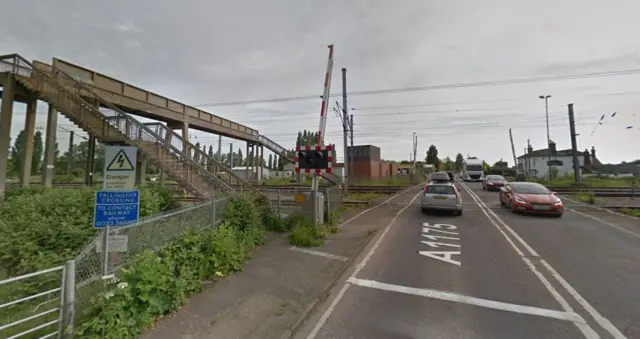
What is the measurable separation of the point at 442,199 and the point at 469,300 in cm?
857

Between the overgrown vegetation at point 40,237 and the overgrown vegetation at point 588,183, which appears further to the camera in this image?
the overgrown vegetation at point 588,183

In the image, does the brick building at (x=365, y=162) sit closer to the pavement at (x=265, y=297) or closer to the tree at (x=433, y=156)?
the pavement at (x=265, y=297)

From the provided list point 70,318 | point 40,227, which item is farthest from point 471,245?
point 40,227

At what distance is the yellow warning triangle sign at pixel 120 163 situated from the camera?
5.10 metres

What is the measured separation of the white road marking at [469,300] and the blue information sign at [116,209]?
12.7 ft

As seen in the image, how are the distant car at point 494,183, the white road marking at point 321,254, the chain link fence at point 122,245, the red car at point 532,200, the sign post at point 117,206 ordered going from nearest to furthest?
the chain link fence at point 122,245, the sign post at point 117,206, the white road marking at point 321,254, the red car at point 532,200, the distant car at point 494,183

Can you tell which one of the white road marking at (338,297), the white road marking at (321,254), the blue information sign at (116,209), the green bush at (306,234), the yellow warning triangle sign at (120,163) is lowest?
the white road marking at (338,297)

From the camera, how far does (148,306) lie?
343 cm

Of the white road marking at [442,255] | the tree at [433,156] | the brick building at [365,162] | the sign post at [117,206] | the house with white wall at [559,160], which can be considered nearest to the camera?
the sign post at [117,206]

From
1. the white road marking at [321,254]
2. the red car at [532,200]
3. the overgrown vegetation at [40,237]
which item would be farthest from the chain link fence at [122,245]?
the red car at [532,200]

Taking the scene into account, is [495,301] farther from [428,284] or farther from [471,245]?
[471,245]

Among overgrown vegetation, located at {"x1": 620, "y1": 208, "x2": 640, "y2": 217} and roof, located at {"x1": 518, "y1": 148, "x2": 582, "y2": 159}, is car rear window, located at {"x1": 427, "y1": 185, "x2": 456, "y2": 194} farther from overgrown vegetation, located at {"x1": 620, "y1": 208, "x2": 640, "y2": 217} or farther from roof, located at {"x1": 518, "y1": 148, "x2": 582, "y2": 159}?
roof, located at {"x1": 518, "y1": 148, "x2": 582, "y2": 159}

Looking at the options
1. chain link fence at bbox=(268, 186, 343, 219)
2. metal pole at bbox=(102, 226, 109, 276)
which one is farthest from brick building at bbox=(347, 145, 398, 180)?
metal pole at bbox=(102, 226, 109, 276)

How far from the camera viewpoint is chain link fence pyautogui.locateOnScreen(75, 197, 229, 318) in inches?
140
